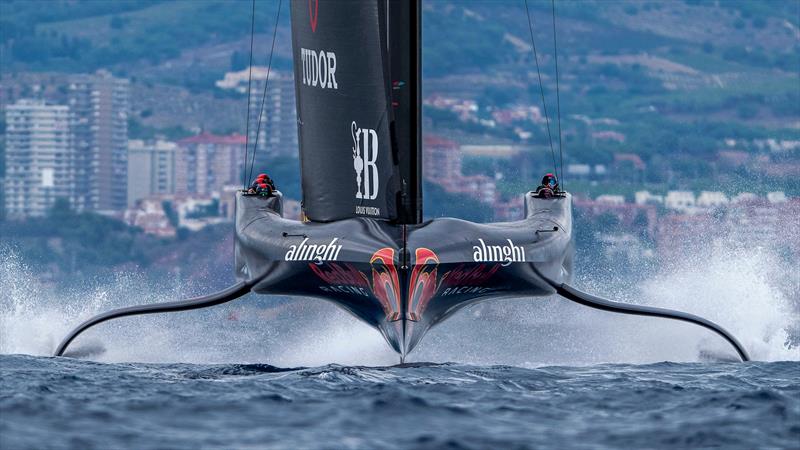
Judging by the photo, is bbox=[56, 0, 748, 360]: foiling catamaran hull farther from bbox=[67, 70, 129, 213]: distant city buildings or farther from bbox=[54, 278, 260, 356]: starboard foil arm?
bbox=[67, 70, 129, 213]: distant city buildings

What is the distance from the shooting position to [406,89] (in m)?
10.4

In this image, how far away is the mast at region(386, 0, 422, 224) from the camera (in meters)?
10.3

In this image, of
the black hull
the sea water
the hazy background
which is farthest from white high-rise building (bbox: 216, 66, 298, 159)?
the black hull

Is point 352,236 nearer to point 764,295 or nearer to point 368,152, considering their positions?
point 368,152

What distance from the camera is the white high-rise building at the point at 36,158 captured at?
54.8m

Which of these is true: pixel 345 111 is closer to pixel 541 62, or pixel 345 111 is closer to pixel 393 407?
pixel 393 407

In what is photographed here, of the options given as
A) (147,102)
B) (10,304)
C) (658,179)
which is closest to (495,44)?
(147,102)

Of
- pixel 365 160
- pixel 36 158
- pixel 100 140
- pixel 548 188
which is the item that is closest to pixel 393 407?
pixel 365 160

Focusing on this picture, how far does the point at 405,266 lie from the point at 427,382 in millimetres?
828

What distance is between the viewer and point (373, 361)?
1049 cm

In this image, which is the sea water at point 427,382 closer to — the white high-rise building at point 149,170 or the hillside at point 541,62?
the hillside at point 541,62

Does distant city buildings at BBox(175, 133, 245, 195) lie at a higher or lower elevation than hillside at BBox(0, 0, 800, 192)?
lower

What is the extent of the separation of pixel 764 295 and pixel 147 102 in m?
53.8

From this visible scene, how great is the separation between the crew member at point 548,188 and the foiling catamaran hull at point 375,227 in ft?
1.23
